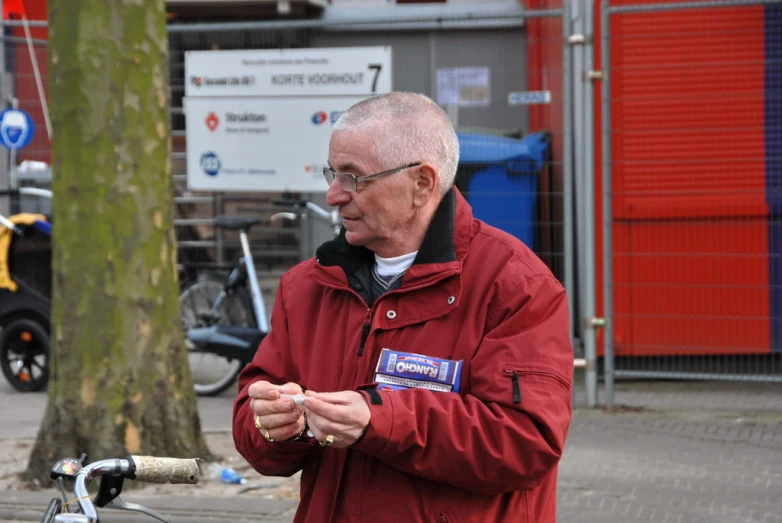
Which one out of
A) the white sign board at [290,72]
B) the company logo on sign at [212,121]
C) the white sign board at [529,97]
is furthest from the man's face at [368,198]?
the company logo on sign at [212,121]

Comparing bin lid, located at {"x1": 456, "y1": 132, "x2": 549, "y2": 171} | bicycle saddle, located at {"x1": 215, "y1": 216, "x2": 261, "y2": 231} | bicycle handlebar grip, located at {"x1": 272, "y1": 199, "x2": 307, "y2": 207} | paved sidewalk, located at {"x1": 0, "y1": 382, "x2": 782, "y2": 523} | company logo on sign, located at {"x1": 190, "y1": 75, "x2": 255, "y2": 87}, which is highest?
company logo on sign, located at {"x1": 190, "y1": 75, "x2": 255, "y2": 87}

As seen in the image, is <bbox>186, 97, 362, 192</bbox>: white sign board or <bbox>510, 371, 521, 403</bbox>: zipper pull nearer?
<bbox>510, 371, 521, 403</bbox>: zipper pull

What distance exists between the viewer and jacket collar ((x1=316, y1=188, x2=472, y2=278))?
99.1 inches

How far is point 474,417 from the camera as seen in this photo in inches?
92.4

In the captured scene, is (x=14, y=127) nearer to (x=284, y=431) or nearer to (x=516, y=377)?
(x=284, y=431)

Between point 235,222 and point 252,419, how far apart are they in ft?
18.2

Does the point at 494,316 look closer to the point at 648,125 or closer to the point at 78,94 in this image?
the point at 78,94

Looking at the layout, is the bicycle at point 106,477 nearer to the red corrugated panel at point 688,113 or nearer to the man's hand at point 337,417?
the man's hand at point 337,417

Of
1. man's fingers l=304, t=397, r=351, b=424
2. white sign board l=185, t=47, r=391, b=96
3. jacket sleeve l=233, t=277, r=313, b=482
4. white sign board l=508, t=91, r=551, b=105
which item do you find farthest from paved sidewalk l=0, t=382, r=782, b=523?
man's fingers l=304, t=397, r=351, b=424

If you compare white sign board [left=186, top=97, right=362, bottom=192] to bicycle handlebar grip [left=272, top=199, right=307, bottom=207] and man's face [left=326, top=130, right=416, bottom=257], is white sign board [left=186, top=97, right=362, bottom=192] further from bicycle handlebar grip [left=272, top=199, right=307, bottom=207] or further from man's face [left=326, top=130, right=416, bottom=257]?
man's face [left=326, top=130, right=416, bottom=257]

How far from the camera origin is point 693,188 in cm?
776

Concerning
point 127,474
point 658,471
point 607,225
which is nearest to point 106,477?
point 127,474

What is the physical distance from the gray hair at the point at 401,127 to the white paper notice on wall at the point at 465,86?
5.25 metres

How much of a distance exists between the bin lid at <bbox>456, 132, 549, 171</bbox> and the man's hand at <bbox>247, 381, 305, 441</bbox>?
223 inches
